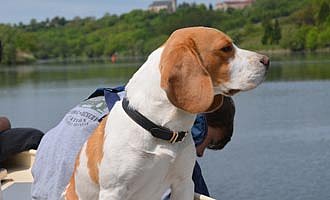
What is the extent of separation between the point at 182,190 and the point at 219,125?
874 mm

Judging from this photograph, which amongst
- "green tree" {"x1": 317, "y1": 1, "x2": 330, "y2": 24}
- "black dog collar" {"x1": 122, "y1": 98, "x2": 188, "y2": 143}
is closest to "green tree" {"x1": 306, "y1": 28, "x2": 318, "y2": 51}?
"green tree" {"x1": 317, "y1": 1, "x2": 330, "y2": 24}

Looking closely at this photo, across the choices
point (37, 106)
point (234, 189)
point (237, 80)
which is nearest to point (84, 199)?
point (237, 80)

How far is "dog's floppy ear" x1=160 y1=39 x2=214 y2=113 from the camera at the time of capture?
7.20ft

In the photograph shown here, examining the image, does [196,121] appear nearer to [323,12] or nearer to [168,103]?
[168,103]

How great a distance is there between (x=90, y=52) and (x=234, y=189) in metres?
73.6

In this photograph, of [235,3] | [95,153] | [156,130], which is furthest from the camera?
[235,3]

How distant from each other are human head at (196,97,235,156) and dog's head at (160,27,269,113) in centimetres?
85

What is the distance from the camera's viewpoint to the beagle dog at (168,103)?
2.21 metres

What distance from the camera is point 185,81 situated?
86.7 inches

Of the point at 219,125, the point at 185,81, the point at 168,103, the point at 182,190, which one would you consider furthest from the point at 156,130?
the point at 219,125

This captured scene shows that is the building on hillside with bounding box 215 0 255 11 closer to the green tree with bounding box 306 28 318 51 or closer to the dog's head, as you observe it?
the green tree with bounding box 306 28 318 51

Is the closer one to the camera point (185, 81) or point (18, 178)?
point (185, 81)

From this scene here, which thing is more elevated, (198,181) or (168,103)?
(168,103)

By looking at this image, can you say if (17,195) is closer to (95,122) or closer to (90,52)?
(95,122)
